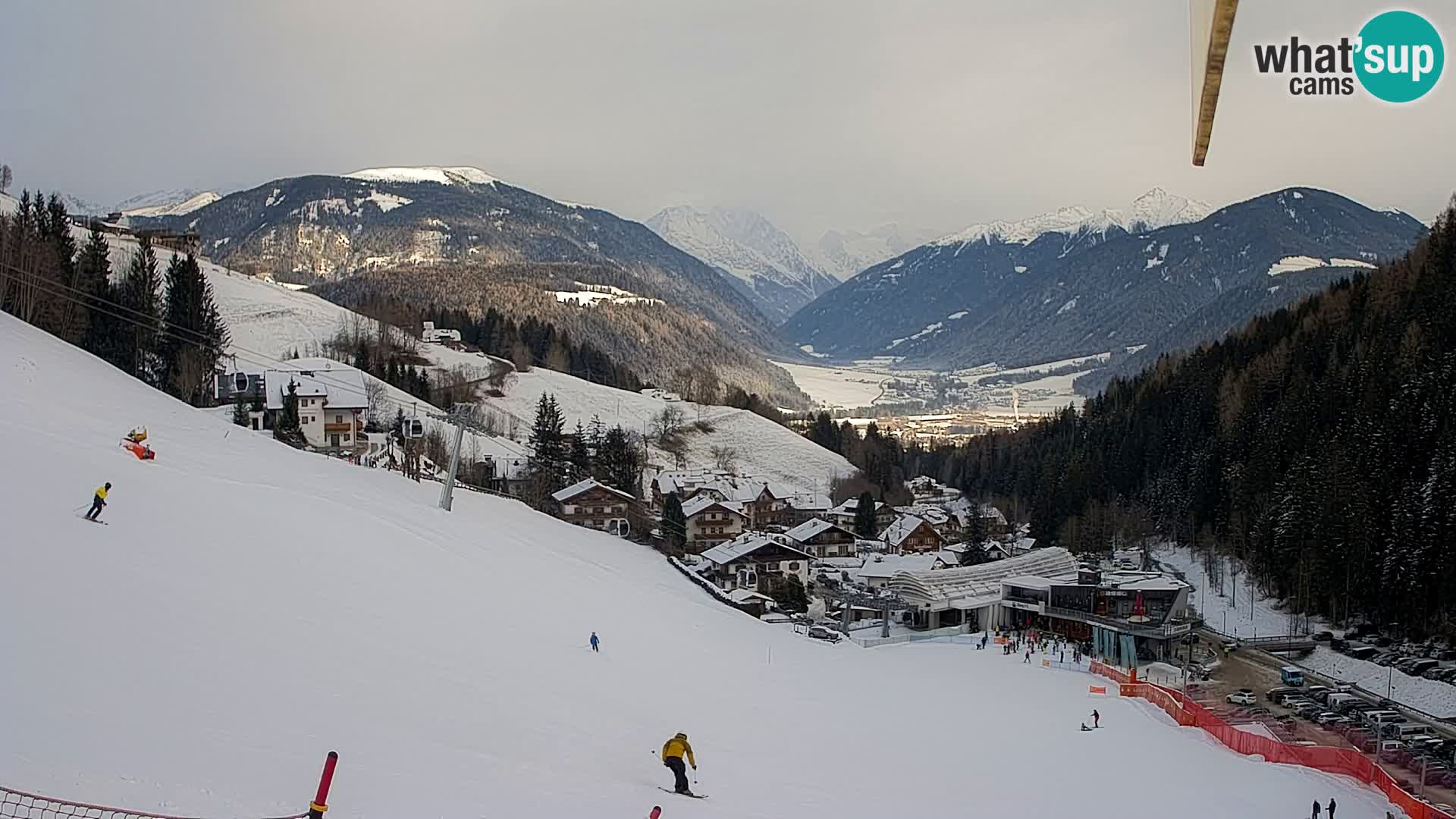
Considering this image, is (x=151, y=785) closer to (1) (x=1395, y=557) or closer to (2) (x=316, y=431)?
(1) (x=1395, y=557)

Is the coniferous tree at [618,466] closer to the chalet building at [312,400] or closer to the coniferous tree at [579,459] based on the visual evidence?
the coniferous tree at [579,459]

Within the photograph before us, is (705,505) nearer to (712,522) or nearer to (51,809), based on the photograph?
(712,522)

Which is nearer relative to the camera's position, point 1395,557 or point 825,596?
point 1395,557

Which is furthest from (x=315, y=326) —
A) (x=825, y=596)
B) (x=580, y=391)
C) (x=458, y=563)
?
(x=458, y=563)

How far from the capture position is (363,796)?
7.57 meters

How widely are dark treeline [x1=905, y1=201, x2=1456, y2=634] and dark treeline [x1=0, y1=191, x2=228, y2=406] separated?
1926 inches

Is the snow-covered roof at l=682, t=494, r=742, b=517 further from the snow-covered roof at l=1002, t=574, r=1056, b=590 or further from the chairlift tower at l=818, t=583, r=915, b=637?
the snow-covered roof at l=1002, t=574, r=1056, b=590

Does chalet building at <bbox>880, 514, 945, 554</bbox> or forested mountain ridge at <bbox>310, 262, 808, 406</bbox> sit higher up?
forested mountain ridge at <bbox>310, 262, 808, 406</bbox>

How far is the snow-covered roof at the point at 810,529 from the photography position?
58.4m

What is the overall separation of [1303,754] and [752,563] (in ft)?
101

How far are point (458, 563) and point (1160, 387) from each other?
236 ft

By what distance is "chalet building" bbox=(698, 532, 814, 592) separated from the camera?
1861 inches

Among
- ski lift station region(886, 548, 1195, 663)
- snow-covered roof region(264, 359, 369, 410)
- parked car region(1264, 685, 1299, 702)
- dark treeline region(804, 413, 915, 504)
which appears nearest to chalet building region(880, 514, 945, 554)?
ski lift station region(886, 548, 1195, 663)

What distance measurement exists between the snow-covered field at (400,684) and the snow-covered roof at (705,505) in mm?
32585
